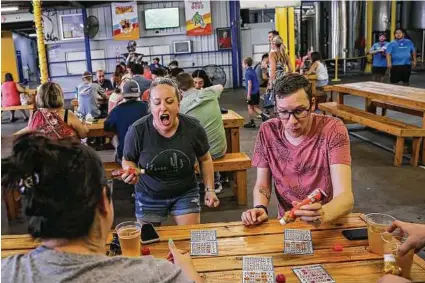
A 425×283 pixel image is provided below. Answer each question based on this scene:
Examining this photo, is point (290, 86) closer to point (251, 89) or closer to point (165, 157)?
point (165, 157)

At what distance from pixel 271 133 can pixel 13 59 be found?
59.7 feet

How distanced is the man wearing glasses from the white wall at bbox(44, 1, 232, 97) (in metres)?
12.9

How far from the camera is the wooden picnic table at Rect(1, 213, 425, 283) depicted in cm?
159

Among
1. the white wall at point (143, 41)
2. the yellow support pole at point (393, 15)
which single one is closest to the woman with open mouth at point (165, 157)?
the white wall at point (143, 41)

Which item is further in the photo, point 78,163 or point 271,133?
point 271,133

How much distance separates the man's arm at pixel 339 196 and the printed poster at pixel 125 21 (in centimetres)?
1317

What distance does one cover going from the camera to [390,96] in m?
5.76

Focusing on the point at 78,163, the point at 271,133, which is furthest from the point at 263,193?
the point at 78,163

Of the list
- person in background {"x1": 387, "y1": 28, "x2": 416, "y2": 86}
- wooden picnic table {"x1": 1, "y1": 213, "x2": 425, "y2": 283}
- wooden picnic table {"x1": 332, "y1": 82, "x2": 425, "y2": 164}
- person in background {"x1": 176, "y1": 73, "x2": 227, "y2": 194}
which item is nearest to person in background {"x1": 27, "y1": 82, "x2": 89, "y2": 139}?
person in background {"x1": 176, "y1": 73, "x2": 227, "y2": 194}

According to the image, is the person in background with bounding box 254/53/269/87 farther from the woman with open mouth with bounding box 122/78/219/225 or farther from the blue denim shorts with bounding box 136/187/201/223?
the blue denim shorts with bounding box 136/187/201/223

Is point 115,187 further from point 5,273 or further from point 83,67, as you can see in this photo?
point 83,67

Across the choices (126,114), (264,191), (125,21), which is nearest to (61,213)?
(264,191)

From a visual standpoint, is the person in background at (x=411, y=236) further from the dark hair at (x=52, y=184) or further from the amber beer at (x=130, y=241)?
the dark hair at (x=52, y=184)

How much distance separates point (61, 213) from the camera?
3.41 ft
